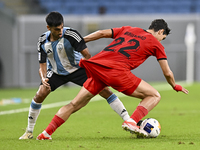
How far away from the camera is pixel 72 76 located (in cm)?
522

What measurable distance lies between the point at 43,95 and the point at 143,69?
17701 millimetres

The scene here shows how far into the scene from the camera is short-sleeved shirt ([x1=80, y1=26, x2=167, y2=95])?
447cm

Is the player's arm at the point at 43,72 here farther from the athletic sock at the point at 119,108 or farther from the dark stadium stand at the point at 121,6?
the dark stadium stand at the point at 121,6

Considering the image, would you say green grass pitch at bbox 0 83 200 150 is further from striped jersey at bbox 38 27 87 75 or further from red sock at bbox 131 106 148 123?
striped jersey at bbox 38 27 87 75

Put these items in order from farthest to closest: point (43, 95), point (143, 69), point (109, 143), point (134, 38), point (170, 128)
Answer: point (143, 69) < point (170, 128) < point (43, 95) < point (134, 38) < point (109, 143)

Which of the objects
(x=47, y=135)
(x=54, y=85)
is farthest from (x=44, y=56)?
(x=47, y=135)

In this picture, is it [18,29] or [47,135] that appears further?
[18,29]

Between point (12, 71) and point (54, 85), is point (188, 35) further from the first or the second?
point (54, 85)

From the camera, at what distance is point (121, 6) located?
2342cm

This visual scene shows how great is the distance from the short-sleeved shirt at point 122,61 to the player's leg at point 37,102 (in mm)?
623

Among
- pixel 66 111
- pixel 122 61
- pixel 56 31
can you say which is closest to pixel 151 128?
pixel 122 61

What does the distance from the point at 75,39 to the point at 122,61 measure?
0.75 meters

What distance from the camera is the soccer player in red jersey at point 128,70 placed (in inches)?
176

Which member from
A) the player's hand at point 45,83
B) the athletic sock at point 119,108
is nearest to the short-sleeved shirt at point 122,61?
the player's hand at point 45,83
